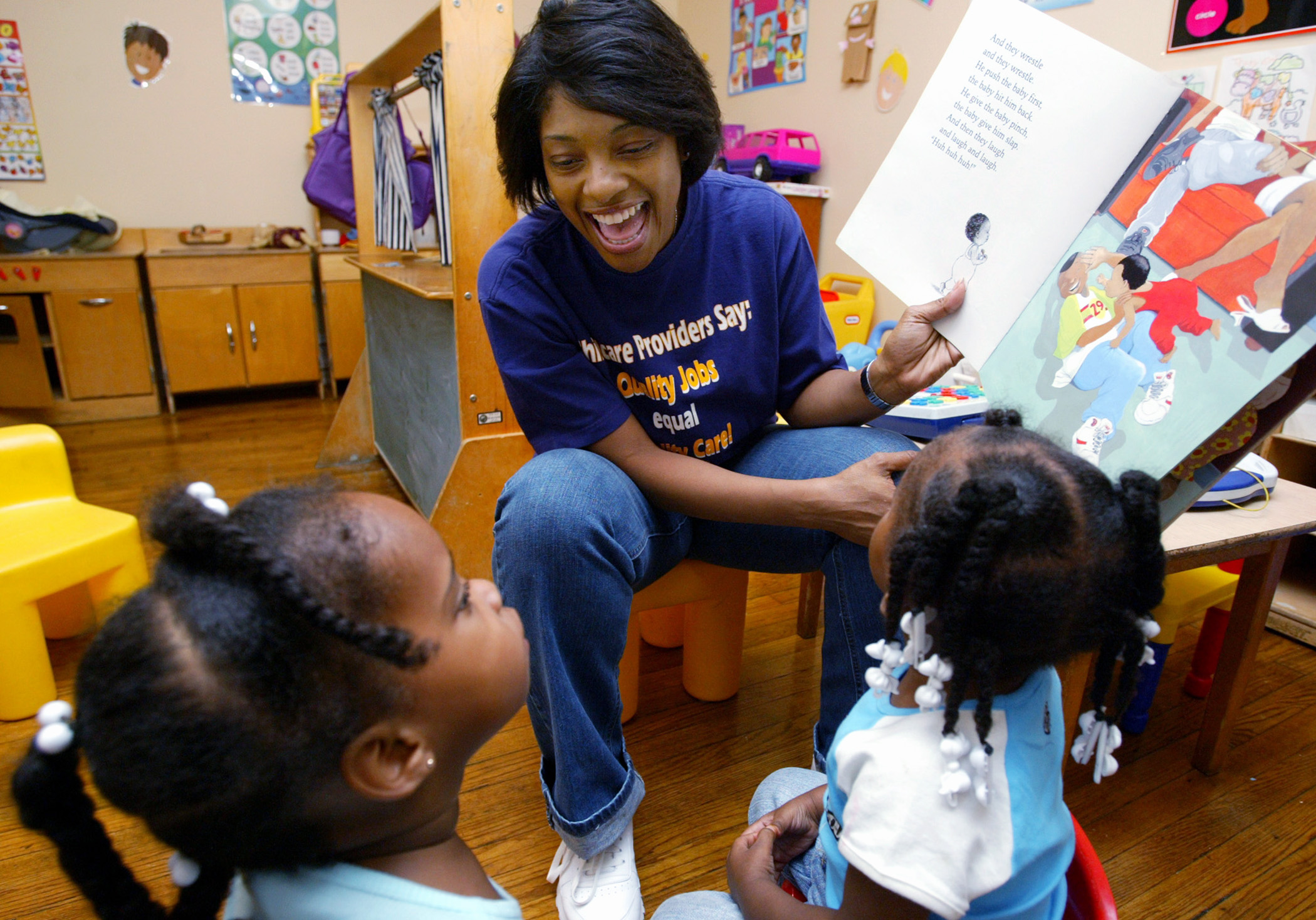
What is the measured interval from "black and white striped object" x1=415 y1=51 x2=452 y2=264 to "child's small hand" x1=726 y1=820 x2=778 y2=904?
129 centimetres

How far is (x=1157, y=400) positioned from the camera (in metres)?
0.72

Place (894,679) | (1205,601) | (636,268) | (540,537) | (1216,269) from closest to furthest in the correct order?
(894,679)
(1216,269)
(540,537)
(636,268)
(1205,601)

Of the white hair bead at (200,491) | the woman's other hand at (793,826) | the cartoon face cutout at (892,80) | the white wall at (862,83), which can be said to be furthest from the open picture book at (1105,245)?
the cartoon face cutout at (892,80)

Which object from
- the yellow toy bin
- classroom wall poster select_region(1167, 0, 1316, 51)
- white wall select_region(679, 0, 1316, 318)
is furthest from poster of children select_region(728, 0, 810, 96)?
classroom wall poster select_region(1167, 0, 1316, 51)

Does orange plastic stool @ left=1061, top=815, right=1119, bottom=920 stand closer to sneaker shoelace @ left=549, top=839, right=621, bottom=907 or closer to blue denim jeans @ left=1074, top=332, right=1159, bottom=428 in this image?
blue denim jeans @ left=1074, top=332, right=1159, bottom=428

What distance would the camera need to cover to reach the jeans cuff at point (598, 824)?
948 millimetres

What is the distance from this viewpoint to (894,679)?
1.98 ft

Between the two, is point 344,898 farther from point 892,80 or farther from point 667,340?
point 892,80

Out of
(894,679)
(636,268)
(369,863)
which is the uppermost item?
(636,268)

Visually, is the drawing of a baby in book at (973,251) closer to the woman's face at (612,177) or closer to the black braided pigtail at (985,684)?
the woman's face at (612,177)

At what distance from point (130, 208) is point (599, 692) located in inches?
144

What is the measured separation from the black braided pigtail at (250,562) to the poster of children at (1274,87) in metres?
2.02

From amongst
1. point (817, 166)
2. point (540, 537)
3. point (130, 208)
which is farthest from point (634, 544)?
point (130, 208)

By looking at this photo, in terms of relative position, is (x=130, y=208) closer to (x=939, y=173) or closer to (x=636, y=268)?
(x=636, y=268)
